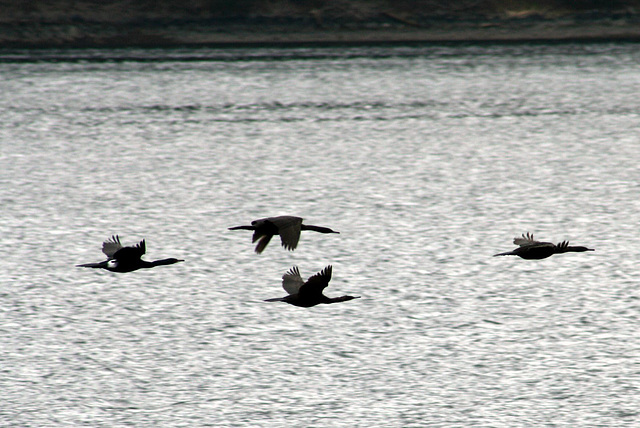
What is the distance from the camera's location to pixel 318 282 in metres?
5.68

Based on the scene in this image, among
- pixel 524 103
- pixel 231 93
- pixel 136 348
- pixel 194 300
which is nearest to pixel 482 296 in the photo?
pixel 194 300

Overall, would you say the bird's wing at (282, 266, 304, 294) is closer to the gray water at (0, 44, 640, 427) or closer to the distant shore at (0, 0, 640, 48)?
the gray water at (0, 44, 640, 427)

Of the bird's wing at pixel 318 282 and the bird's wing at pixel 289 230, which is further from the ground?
the bird's wing at pixel 289 230

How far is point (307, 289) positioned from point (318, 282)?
415 millimetres

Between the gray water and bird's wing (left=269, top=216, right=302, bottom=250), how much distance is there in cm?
101

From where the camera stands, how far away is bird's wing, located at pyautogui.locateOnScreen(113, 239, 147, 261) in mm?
5980

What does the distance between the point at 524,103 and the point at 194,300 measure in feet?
39.1

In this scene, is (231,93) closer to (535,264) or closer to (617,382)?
(535,264)

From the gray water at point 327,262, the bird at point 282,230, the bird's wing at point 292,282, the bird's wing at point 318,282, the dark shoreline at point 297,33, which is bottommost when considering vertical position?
the gray water at point 327,262

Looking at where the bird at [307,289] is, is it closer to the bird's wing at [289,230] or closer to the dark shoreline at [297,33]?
the bird's wing at [289,230]

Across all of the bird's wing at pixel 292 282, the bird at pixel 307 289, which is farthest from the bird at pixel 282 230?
the bird's wing at pixel 292 282

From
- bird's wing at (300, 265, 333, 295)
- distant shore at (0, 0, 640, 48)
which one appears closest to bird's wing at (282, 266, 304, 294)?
bird's wing at (300, 265, 333, 295)

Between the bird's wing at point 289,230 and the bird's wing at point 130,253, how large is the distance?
0.85m

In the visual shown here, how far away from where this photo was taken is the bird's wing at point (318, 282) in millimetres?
5484
